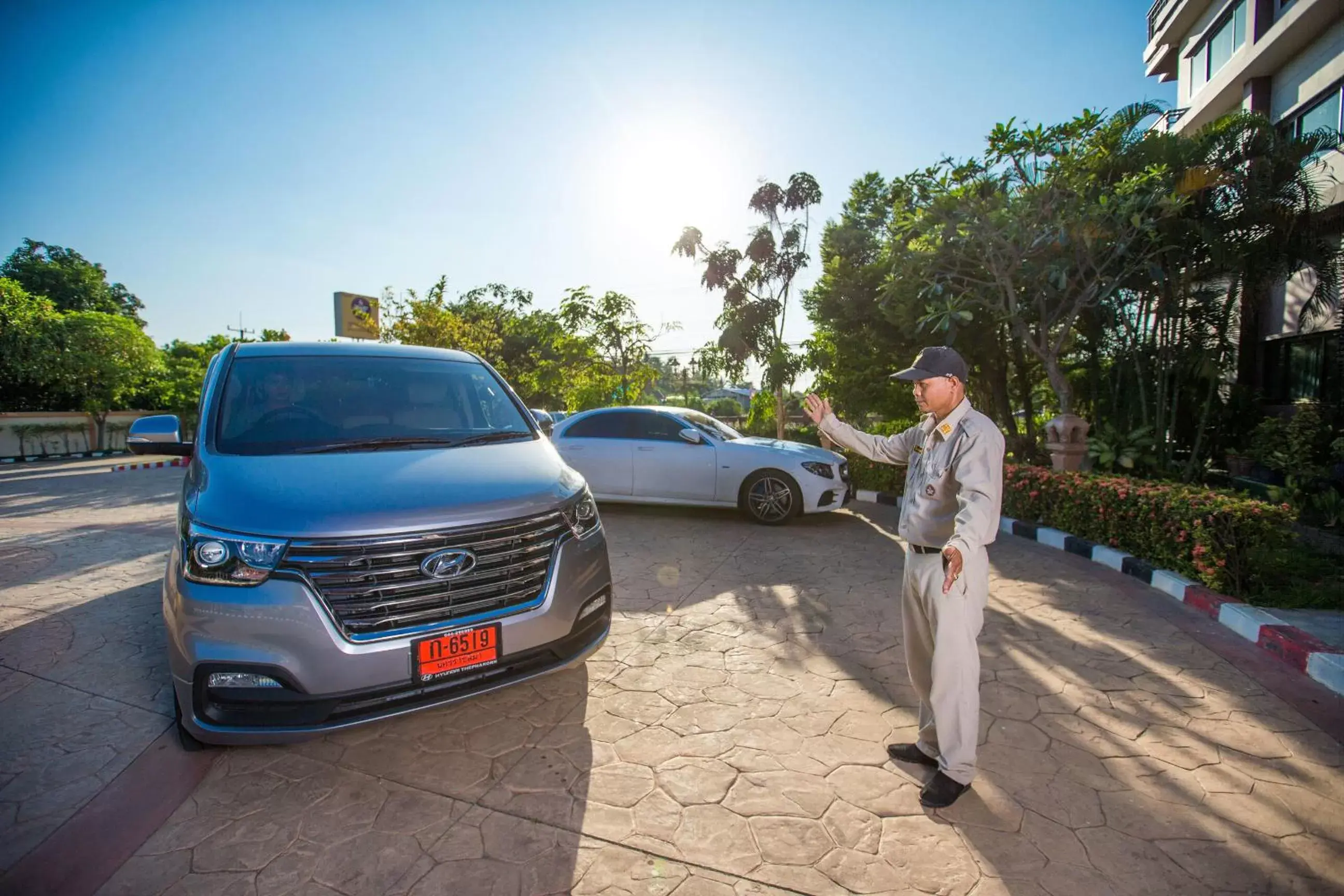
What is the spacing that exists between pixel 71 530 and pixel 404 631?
765cm

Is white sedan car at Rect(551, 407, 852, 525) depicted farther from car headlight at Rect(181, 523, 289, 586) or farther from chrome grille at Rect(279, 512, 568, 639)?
car headlight at Rect(181, 523, 289, 586)

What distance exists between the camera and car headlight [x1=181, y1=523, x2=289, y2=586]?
2.33m

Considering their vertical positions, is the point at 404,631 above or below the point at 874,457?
below

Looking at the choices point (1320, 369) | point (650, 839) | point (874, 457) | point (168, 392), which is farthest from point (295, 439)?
point (168, 392)

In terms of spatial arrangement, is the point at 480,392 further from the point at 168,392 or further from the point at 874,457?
the point at 168,392

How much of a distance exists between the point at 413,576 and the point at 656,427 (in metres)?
5.49

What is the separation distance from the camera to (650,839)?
2.27 meters

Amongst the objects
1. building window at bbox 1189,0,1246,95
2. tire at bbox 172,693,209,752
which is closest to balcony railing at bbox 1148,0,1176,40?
building window at bbox 1189,0,1246,95

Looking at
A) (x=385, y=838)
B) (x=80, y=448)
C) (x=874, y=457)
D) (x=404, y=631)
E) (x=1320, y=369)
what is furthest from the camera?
(x=80, y=448)

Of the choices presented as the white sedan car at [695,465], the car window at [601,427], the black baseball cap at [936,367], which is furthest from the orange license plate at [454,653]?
the car window at [601,427]

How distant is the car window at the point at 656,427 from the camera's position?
777cm

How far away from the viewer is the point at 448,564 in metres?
2.51

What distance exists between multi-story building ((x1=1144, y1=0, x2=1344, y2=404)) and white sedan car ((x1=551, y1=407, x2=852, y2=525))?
7216mm

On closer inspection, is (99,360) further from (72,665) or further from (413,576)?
(413,576)
